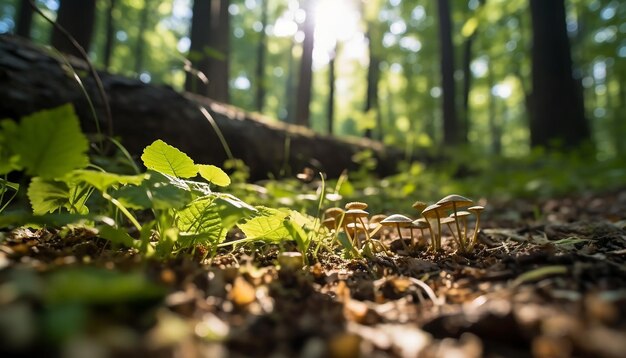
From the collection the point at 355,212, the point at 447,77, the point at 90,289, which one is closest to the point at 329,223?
the point at 355,212

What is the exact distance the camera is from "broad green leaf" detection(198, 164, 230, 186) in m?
1.64

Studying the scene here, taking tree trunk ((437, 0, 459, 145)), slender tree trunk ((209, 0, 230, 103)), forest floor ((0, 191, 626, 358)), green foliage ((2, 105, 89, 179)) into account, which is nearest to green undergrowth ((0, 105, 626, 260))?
green foliage ((2, 105, 89, 179))

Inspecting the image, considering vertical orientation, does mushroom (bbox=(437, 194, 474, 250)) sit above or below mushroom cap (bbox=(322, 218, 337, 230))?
above

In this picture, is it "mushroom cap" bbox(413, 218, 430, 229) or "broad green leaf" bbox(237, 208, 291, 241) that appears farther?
"mushroom cap" bbox(413, 218, 430, 229)

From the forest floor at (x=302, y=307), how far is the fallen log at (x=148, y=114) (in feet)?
3.77

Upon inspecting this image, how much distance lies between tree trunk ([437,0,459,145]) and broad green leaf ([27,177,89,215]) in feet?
32.1

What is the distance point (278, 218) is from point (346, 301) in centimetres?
55

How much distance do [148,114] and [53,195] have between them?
6.36ft

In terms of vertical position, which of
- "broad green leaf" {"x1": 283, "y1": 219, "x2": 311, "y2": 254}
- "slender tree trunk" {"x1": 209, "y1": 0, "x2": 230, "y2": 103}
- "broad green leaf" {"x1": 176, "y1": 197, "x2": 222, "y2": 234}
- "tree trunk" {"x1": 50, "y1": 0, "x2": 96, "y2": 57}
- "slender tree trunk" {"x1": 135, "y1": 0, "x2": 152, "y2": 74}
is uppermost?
"slender tree trunk" {"x1": 135, "y1": 0, "x2": 152, "y2": 74}

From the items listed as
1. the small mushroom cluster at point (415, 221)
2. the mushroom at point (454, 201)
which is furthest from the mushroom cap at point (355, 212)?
the mushroom at point (454, 201)

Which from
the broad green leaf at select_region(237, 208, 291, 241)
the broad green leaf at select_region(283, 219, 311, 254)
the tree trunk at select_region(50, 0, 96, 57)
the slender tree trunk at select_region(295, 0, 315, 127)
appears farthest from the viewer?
the slender tree trunk at select_region(295, 0, 315, 127)

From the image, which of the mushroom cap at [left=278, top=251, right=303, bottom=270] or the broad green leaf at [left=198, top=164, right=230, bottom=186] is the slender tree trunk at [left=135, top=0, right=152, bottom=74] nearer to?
the broad green leaf at [left=198, top=164, right=230, bottom=186]

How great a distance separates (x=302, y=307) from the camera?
1214 mm

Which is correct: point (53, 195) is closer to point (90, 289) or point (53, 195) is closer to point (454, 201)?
point (90, 289)
